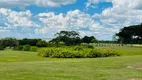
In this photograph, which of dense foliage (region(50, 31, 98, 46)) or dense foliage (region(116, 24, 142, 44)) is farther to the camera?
dense foliage (region(116, 24, 142, 44))

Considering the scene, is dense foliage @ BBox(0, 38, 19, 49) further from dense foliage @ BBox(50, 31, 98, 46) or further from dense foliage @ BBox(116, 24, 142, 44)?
dense foliage @ BBox(116, 24, 142, 44)

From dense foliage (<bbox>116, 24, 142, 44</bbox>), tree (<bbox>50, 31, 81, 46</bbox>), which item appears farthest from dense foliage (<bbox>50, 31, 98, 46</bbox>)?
dense foliage (<bbox>116, 24, 142, 44</bbox>)

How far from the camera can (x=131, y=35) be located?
115m

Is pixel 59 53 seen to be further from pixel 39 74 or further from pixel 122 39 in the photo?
pixel 122 39

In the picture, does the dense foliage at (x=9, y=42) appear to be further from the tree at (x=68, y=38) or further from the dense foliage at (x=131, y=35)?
the dense foliage at (x=131, y=35)

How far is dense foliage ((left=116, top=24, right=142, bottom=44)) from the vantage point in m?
112

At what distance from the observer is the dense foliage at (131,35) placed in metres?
112

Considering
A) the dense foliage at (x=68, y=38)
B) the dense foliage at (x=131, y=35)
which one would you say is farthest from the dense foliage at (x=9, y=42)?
the dense foliage at (x=131, y=35)

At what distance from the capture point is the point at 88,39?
373ft

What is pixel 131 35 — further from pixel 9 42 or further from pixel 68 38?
pixel 9 42

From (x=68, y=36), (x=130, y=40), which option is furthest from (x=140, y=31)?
(x=68, y=36)

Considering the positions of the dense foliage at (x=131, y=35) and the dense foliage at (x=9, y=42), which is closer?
the dense foliage at (x=9, y=42)

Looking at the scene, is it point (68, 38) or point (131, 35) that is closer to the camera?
point (68, 38)

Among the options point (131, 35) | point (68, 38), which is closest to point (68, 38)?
point (68, 38)
